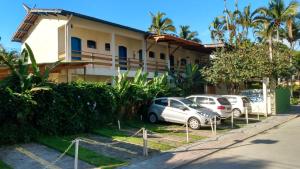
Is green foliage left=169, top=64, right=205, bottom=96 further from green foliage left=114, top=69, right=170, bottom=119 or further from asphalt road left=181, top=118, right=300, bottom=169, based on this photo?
asphalt road left=181, top=118, right=300, bottom=169

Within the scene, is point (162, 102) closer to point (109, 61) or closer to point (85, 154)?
point (109, 61)

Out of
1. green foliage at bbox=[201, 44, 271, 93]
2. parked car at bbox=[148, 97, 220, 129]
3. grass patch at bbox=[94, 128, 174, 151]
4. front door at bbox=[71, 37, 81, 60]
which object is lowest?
grass patch at bbox=[94, 128, 174, 151]

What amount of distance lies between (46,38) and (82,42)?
2.50m

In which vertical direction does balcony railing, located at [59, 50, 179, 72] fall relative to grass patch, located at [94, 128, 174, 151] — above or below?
above

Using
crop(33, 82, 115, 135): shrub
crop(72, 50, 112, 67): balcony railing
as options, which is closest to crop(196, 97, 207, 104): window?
crop(72, 50, 112, 67): balcony railing

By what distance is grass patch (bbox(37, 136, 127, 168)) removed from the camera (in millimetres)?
10016

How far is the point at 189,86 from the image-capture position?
88.1ft

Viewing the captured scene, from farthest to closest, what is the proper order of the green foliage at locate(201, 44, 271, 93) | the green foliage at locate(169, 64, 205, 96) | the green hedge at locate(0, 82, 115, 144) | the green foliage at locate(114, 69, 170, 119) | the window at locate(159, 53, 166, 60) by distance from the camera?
1. the window at locate(159, 53, 166, 60)
2. the green foliage at locate(169, 64, 205, 96)
3. the green foliage at locate(201, 44, 271, 93)
4. the green foliage at locate(114, 69, 170, 119)
5. the green hedge at locate(0, 82, 115, 144)

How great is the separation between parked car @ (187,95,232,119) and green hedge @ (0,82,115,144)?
6.54m

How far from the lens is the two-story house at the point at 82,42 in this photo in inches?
803

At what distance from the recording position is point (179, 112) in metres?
18.1

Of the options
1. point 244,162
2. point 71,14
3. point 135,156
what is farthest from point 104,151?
point 71,14

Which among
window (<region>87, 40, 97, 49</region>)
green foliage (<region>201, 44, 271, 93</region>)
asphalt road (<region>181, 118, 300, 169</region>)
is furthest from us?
green foliage (<region>201, 44, 271, 93</region>)

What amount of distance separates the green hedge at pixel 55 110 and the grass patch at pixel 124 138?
1.95ft
